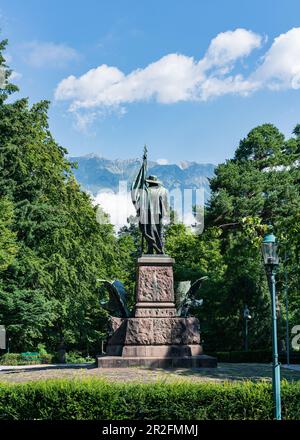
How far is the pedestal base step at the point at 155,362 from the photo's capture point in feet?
50.8

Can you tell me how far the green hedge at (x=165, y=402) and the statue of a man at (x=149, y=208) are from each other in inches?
311

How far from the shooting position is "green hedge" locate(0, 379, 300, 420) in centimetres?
980

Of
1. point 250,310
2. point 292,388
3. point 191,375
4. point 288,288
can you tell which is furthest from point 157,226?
point 250,310

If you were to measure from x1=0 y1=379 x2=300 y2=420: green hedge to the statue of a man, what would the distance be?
790 centimetres

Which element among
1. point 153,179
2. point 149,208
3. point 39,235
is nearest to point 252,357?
point 39,235

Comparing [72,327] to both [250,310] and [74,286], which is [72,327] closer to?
[74,286]

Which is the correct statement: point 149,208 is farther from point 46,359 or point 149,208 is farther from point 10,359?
point 10,359

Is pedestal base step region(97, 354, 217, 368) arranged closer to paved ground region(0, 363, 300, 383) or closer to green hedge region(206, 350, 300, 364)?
paved ground region(0, 363, 300, 383)

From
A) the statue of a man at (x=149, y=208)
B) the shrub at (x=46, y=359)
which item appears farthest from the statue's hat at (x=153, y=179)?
the shrub at (x=46, y=359)

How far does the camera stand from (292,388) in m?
10.1

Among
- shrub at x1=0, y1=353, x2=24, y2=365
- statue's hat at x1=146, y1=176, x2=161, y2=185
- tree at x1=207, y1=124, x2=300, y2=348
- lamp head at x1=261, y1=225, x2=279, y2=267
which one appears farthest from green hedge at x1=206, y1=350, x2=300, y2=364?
lamp head at x1=261, y1=225, x2=279, y2=267

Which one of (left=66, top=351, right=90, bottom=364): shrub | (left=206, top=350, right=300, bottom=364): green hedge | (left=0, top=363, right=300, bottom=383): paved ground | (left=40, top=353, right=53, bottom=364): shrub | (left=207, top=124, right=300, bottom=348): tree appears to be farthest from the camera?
(left=66, top=351, right=90, bottom=364): shrub

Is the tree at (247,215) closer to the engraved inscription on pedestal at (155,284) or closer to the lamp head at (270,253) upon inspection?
the engraved inscription on pedestal at (155,284)

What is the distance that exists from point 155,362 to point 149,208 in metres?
4.84
